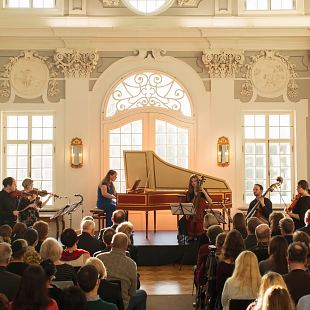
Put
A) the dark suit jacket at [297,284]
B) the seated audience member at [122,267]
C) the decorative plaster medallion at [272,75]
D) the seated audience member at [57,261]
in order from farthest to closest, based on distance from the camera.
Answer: the decorative plaster medallion at [272,75] → the seated audience member at [122,267] → the seated audience member at [57,261] → the dark suit jacket at [297,284]

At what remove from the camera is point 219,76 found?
1346 cm

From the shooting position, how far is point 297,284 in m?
4.68

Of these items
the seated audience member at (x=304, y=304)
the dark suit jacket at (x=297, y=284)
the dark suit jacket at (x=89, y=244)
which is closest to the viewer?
the seated audience member at (x=304, y=304)

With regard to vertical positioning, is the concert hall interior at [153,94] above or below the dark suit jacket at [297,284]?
above

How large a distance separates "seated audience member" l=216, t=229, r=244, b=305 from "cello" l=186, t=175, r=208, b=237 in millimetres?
4301

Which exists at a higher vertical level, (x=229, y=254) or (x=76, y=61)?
(x=76, y=61)

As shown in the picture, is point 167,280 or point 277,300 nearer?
point 277,300

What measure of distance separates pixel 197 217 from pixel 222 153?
11.4 ft

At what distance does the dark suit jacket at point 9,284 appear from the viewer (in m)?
4.68

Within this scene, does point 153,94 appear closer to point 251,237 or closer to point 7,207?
point 7,207

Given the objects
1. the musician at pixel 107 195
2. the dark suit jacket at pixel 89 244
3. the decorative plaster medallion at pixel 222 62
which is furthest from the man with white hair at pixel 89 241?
the decorative plaster medallion at pixel 222 62

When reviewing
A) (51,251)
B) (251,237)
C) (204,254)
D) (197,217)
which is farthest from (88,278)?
(197,217)

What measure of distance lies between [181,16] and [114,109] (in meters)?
2.48

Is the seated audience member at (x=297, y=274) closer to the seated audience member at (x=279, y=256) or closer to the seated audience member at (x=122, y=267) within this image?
the seated audience member at (x=279, y=256)
